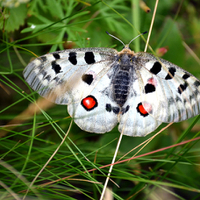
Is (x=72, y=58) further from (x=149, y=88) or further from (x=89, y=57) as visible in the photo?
(x=149, y=88)

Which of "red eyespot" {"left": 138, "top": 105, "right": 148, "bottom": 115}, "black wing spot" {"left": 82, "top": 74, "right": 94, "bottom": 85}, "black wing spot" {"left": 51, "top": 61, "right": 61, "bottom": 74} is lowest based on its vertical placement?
"red eyespot" {"left": 138, "top": 105, "right": 148, "bottom": 115}

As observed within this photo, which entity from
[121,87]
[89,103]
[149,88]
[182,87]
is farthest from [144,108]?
[89,103]

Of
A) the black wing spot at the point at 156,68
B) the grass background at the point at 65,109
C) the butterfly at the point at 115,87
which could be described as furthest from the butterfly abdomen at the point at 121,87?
the grass background at the point at 65,109

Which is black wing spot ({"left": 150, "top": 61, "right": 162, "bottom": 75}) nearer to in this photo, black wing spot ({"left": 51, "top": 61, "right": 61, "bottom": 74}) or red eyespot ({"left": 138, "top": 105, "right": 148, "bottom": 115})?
red eyespot ({"left": 138, "top": 105, "right": 148, "bottom": 115})

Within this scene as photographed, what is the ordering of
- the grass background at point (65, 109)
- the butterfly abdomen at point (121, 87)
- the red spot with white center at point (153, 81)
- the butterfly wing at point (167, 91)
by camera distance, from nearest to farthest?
the butterfly wing at point (167, 91) → the red spot with white center at point (153, 81) → the butterfly abdomen at point (121, 87) → the grass background at point (65, 109)

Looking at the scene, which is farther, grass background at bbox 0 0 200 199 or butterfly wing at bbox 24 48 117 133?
grass background at bbox 0 0 200 199

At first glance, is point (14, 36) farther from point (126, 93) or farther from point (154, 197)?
point (154, 197)

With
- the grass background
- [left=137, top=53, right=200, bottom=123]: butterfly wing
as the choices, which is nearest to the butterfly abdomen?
[left=137, top=53, right=200, bottom=123]: butterfly wing

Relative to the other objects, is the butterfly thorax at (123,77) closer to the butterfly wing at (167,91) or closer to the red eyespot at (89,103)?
the butterfly wing at (167,91)

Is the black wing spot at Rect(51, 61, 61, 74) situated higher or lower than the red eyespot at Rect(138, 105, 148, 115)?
higher
